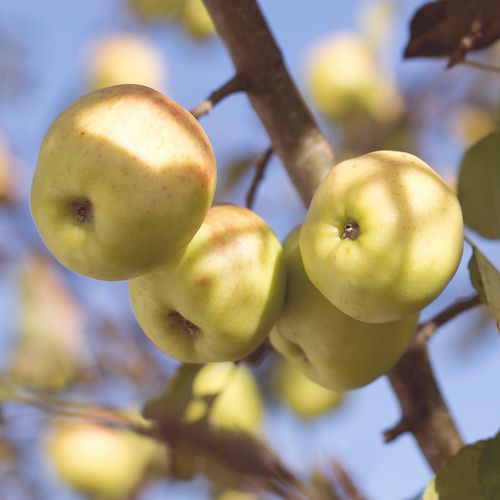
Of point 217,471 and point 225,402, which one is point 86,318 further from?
point 217,471

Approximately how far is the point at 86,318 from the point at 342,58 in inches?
57.7

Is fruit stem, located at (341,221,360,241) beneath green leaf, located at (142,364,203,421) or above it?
above

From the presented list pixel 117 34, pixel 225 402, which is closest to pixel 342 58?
pixel 117 34

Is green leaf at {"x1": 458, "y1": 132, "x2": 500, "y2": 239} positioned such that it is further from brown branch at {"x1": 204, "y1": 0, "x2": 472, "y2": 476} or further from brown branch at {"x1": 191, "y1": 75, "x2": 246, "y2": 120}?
brown branch at {"x1": 191, "y1": 75, "x2": 246, "y2": 120}

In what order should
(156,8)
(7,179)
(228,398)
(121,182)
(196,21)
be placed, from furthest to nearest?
1. (156,8)
2. (196,21)
3. (7,179)
4. (228,398)
5. (121,182)

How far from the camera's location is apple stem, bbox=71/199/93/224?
65cm

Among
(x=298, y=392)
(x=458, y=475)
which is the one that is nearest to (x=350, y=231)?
(x=458, y=475)

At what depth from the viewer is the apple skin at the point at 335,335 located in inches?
28.7

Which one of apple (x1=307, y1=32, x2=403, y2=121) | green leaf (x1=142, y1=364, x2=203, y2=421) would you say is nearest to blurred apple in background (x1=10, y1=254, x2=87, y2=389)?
green leaf (x1=142, y1=364, x2=203, y2=421)

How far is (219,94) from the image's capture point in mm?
752

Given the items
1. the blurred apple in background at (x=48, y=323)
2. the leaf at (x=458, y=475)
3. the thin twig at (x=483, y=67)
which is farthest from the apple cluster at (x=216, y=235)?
the blurred apple in background at (x=48, y=323)

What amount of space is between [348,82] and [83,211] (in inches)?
85.3

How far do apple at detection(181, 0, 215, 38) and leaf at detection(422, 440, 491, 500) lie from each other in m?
1.87

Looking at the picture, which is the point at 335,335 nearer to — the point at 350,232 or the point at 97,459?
the point at 350,232
